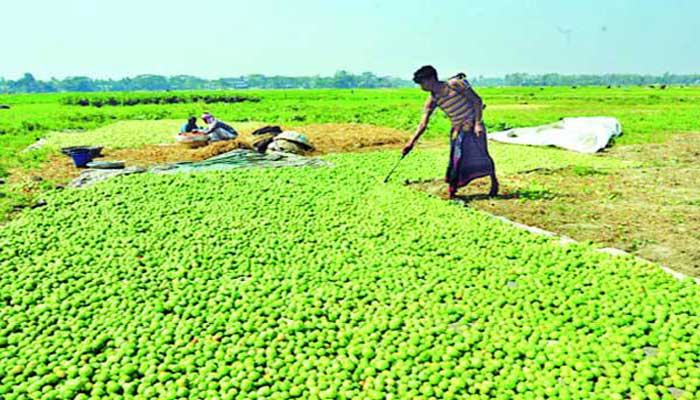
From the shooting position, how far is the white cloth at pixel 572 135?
14.6 metres

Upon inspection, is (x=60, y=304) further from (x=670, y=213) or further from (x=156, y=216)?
(x=670, y=213)

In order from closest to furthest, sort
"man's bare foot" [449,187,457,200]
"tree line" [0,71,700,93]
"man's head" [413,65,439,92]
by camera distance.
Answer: "man's head" [413,65,439,92]
"man's bare foot" [449,187,457,200]
"tree line" [0,71,700,93]

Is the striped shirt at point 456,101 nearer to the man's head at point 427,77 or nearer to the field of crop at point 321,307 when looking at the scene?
the man's head at point 427,77

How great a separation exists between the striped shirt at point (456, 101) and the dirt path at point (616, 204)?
1.35 metres

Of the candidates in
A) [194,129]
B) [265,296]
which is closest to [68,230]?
[265,296]

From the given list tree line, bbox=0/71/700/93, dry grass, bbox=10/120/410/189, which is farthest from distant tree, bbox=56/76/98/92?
dry grass, bbox=10/120/410/189

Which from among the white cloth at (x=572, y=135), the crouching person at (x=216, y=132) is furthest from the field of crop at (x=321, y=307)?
the white cloth at (x=572, y=135)

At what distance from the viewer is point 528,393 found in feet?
11.4

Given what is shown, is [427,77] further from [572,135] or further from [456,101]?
[572,135]

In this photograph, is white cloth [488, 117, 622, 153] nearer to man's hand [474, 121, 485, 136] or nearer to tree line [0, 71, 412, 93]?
man's hand [474, 121, 485, 136]

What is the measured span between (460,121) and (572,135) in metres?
8.18

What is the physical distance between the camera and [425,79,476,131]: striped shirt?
8.05m

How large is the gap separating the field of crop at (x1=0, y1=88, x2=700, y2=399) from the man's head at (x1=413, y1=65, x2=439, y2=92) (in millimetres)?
1782

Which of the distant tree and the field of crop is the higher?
the distant tree
